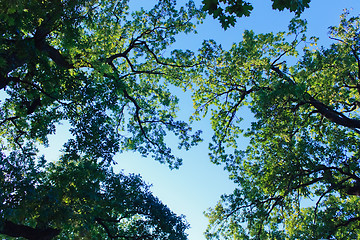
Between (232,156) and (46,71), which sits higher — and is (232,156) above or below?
above

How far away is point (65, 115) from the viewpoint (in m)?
11.3

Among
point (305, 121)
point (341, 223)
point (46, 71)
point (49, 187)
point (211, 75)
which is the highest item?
point (211, 75)

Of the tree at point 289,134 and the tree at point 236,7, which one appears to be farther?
the tree at point 289,134

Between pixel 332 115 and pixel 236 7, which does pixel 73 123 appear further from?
pixel 332 115

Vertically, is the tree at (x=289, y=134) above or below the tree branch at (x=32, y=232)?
above

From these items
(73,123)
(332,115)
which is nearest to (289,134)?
(332,115)

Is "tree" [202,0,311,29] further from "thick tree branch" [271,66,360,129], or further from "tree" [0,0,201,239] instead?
"thick tree branch" [271,66,360,129]

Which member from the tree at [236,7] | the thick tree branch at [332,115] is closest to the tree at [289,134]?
the thick tree branch at [332,115]

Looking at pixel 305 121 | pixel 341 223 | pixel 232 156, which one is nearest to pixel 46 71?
pixel 232 156

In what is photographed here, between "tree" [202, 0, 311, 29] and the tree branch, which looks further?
the tree branch

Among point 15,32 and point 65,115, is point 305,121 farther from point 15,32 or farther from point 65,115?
point 15,32

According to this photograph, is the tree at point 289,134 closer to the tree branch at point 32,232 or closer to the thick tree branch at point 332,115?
the thick tree branch at point 332,115

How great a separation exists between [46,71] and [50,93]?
0.91 m

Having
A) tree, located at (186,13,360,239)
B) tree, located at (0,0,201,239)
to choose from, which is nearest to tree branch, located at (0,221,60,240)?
tree, located at (0,0,201,239)
